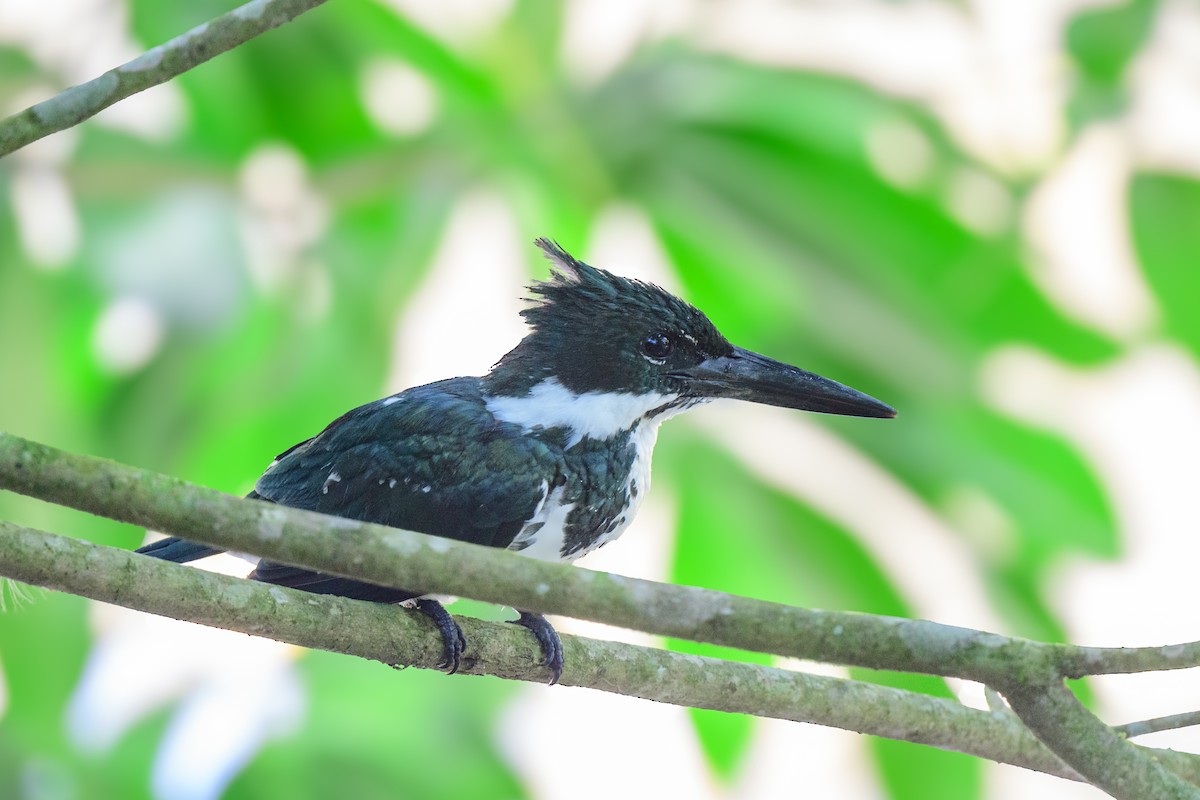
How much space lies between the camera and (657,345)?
2.14 m

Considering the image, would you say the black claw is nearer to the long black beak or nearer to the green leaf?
the long black beak

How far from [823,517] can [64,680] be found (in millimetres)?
2194

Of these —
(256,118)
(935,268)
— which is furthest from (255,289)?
(935,268)

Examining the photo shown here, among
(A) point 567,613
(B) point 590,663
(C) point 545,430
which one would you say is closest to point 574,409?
(C) point 545,430

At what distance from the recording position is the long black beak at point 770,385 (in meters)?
2.03

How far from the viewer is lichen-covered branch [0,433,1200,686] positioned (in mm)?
1244

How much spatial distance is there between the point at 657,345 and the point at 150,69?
94 cm

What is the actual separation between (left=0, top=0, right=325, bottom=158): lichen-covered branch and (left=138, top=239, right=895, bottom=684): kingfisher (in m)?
0.74

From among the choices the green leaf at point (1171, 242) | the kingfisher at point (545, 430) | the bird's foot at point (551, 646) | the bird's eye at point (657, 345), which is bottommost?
the bird's foot at point (551, 646)

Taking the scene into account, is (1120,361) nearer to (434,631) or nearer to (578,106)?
(578,106)

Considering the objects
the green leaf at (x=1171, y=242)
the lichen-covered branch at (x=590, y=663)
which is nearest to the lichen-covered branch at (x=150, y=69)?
the lichen-covered branch at (x=590, y=663)

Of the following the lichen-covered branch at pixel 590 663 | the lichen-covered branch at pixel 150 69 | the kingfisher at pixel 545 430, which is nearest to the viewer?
the lichen-covered branch at pixel 150 69

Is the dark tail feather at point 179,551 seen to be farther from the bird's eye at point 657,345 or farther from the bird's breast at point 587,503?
the bird's eye at point 657,345

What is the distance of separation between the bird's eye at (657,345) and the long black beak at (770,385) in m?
0.04
